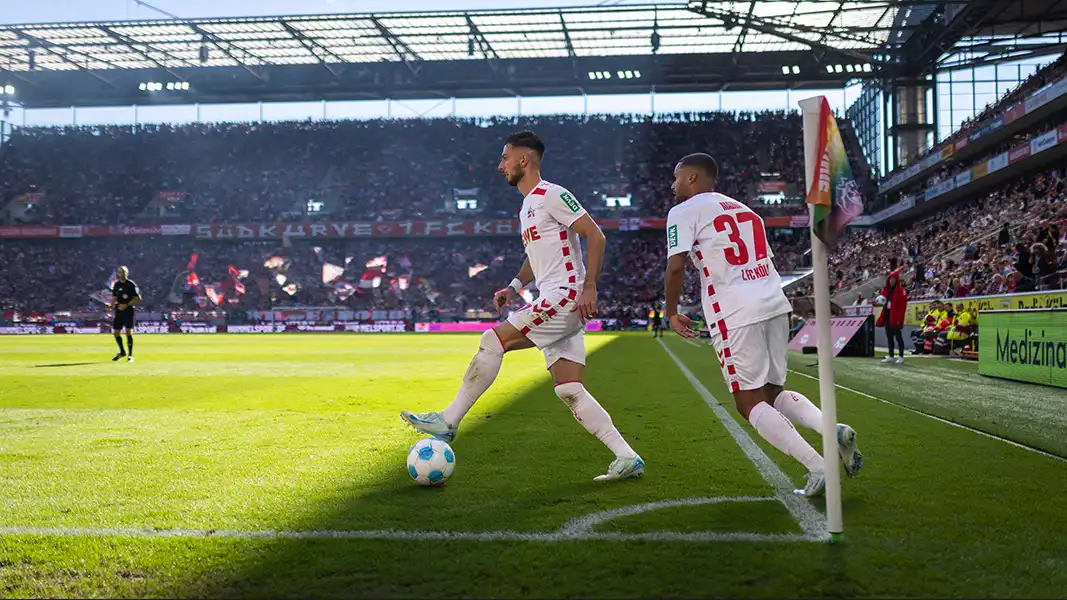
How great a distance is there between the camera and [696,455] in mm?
5668

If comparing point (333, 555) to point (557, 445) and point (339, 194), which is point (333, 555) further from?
point (339, 194)

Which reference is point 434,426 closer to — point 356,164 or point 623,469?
point 623,469


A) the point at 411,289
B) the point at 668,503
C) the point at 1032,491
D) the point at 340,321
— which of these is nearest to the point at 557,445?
the point at 668,503

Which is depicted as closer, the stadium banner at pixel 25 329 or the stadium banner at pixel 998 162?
the stadium banner at pixel 998 162

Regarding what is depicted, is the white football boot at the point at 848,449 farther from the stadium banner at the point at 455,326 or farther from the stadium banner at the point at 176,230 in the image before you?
the stadium banner at the point at 176,230

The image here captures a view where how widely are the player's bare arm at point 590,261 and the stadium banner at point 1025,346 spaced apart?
8545 mm

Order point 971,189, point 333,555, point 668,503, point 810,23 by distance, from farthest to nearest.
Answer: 1. point 810,23
2. point 971,189
3. point 668,503
4. point 333,555

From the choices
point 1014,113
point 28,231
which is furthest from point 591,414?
point 28,231

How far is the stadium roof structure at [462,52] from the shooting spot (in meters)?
39.8

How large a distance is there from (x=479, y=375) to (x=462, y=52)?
44.2 metres

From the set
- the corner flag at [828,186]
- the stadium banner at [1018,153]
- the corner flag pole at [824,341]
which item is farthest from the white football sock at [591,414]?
the stadium banner at [1018,153]

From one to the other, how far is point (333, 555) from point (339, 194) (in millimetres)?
52073

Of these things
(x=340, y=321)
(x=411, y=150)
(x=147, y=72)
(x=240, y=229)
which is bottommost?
(x=340, y=321)

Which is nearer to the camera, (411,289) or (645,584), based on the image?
(645,584)
